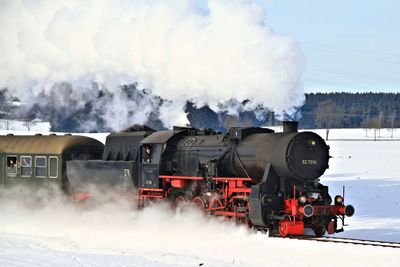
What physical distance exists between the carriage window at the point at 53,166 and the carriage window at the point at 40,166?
289 millimetres

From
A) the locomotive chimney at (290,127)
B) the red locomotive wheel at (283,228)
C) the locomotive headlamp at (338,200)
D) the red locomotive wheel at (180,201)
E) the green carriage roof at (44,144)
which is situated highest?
the locomotive chimney at (290,127)

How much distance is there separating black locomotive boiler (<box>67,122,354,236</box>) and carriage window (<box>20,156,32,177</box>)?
425 cm

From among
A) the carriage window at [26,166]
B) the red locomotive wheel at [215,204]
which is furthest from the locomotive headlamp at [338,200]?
the carriage window at [26,166]

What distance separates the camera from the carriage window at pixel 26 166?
22.5m

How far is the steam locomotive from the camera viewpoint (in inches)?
611

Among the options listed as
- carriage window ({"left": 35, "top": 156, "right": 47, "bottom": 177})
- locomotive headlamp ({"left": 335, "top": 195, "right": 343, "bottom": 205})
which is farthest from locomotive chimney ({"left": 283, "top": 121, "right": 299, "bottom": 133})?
carriage window ({"left": 35, "top": 156, "right": 47, "bottom": 177})

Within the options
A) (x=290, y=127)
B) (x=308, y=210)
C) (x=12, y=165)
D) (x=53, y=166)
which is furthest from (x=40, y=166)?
(x=308, y=210)

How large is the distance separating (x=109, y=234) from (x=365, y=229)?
25.0 feet

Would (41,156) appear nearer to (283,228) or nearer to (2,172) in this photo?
(2,172)

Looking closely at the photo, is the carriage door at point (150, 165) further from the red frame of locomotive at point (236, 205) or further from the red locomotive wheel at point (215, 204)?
the red locomotive wheel at point (215, 204)

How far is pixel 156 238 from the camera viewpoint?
16.6 meters

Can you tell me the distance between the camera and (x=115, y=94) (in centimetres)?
2708

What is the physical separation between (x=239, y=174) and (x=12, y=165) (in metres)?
10.3

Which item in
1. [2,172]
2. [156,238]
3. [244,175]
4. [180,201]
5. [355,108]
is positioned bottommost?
[156,238]
